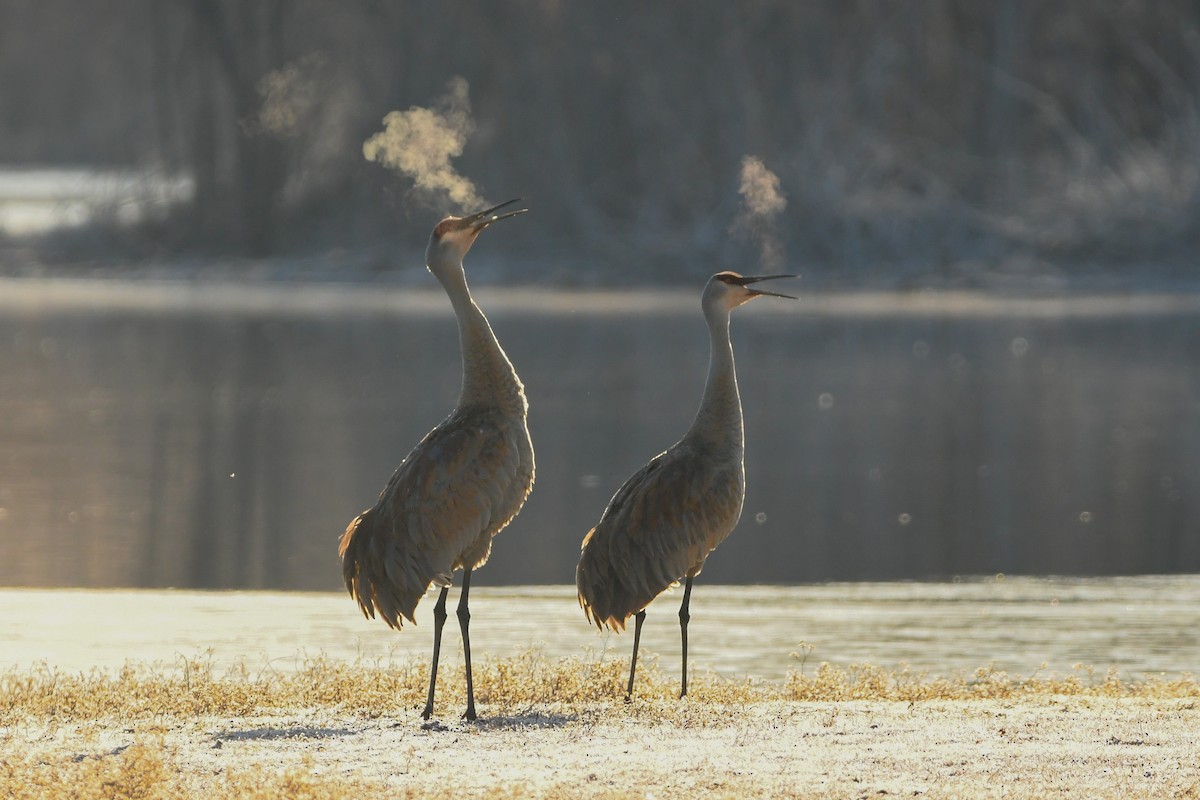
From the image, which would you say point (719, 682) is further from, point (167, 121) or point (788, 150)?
point (167, 121)

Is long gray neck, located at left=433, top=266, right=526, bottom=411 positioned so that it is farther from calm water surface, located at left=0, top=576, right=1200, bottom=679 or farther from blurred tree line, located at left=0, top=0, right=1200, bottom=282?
blurred tree line, located at left=0, top=0, right=1200, bottom=282

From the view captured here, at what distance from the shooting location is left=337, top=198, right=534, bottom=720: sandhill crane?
9211 millimetres

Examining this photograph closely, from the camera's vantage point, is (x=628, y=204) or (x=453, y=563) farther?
(x=628, y=204)

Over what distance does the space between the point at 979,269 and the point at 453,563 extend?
35.9m

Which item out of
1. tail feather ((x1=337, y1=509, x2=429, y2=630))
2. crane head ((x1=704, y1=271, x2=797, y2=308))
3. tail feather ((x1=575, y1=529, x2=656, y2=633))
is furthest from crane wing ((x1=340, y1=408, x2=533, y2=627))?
crane head ((x1=704, y1=271, x2=797, y2=308))

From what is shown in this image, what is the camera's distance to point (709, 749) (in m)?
8.28

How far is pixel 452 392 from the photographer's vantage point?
2833 centimetres

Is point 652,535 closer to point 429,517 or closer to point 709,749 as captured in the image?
point 429,517

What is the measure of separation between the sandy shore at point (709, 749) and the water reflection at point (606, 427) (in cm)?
682

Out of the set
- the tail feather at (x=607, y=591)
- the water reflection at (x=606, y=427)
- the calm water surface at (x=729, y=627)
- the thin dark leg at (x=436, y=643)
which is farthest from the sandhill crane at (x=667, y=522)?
the water reflection at (x=606, y=427)

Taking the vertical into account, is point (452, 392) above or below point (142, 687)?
above

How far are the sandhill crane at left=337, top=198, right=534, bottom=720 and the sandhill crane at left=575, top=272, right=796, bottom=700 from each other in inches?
18.6

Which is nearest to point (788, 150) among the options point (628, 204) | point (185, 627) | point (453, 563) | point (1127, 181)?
point (628, 204)

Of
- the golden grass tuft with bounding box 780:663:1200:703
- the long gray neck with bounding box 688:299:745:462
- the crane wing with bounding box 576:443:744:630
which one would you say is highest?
the long gray neck with bounding box 688:299:745:462
